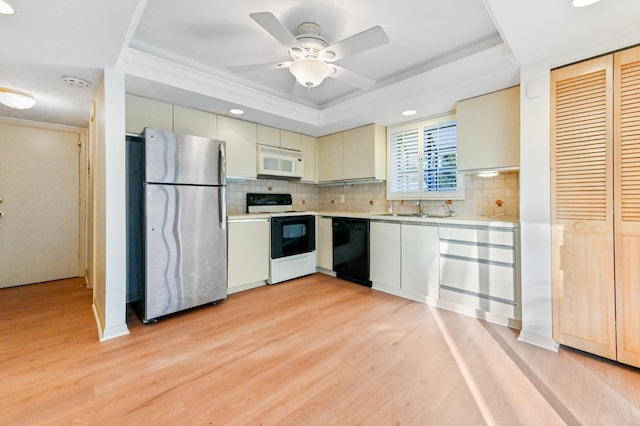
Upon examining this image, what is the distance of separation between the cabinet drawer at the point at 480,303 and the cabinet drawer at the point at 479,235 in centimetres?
52

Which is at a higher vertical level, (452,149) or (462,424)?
(452,149)

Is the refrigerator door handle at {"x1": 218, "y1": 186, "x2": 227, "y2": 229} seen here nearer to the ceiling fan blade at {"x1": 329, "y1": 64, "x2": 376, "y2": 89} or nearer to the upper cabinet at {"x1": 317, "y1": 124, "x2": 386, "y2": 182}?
the ceiling fan blade at {"x1": 329, "y1": 64, "x2": 376, "y2": 89}

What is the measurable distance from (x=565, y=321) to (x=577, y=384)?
48 centimetres

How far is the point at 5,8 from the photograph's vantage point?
4.66 ft

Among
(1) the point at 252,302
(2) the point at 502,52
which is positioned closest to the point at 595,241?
(2) the point at 502,52

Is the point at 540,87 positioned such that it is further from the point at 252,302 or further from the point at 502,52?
the point at 252,302

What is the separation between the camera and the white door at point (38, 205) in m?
3.43

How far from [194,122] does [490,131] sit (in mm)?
3027

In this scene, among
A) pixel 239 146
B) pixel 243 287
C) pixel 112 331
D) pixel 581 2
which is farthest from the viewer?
pixel 239 146

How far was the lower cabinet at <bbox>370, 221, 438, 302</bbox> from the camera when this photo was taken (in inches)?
110

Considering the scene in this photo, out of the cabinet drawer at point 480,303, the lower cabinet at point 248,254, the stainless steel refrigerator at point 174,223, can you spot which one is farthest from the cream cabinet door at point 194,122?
the cabinet drawer at point 480,303

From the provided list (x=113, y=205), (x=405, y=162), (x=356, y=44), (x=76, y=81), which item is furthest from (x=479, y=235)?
(x=76, y=81)

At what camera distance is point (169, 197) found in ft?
7.98

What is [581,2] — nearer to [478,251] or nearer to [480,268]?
[478,251]
